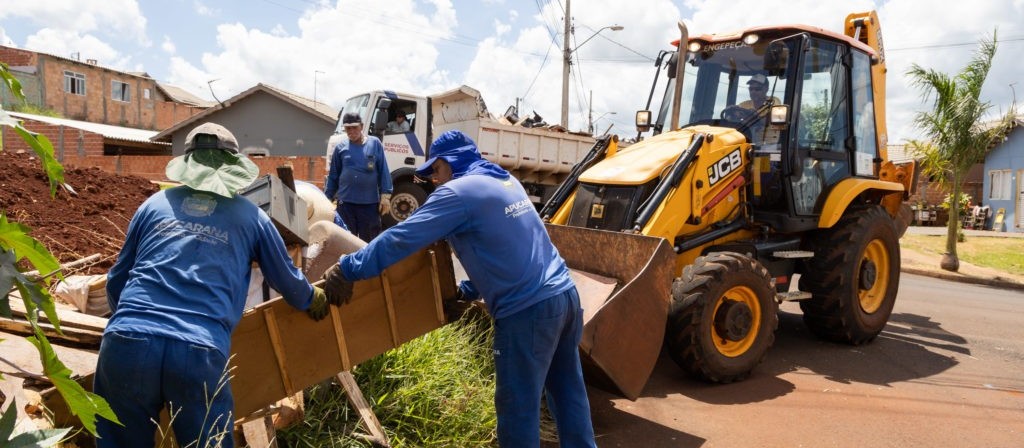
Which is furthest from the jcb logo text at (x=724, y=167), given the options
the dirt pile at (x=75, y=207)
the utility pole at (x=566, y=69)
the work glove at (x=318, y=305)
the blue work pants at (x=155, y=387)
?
the utility pole at (x=566, y=69)

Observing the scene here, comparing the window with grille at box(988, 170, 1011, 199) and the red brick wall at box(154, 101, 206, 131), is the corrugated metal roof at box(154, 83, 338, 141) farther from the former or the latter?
the window with grille at box(988, 170, 1011, 199)

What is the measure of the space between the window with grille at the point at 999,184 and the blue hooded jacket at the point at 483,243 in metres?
26.7

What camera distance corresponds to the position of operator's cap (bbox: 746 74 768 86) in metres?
6.59

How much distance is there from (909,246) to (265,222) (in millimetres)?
18752

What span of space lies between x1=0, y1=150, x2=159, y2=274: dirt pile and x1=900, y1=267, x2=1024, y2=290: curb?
13250 mm

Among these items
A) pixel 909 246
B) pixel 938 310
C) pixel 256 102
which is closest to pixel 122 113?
pixel 256 102

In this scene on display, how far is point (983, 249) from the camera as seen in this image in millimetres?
17953

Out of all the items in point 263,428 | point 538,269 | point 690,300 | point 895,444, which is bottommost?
point 895,444

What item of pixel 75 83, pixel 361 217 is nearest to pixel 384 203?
pixel 361 217

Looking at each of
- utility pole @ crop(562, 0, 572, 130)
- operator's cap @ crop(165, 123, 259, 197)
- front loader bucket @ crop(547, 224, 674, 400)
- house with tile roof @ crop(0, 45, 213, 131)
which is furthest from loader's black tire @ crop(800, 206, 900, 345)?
house with tile roof @ crop(0, 45, 213, 131)

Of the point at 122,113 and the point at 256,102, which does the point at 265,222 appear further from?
the point at 122,113

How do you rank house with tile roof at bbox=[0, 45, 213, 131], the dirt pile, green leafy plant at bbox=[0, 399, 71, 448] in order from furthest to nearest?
house with tile roof at bbox=[0, 45, 213, 131] → the dirt pile → green leafy plant at bbox=[0, 399, 71, 448]

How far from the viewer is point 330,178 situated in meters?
7.74

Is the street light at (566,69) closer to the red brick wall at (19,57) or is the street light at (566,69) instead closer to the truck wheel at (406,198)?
the truck wheel at (406,198)
